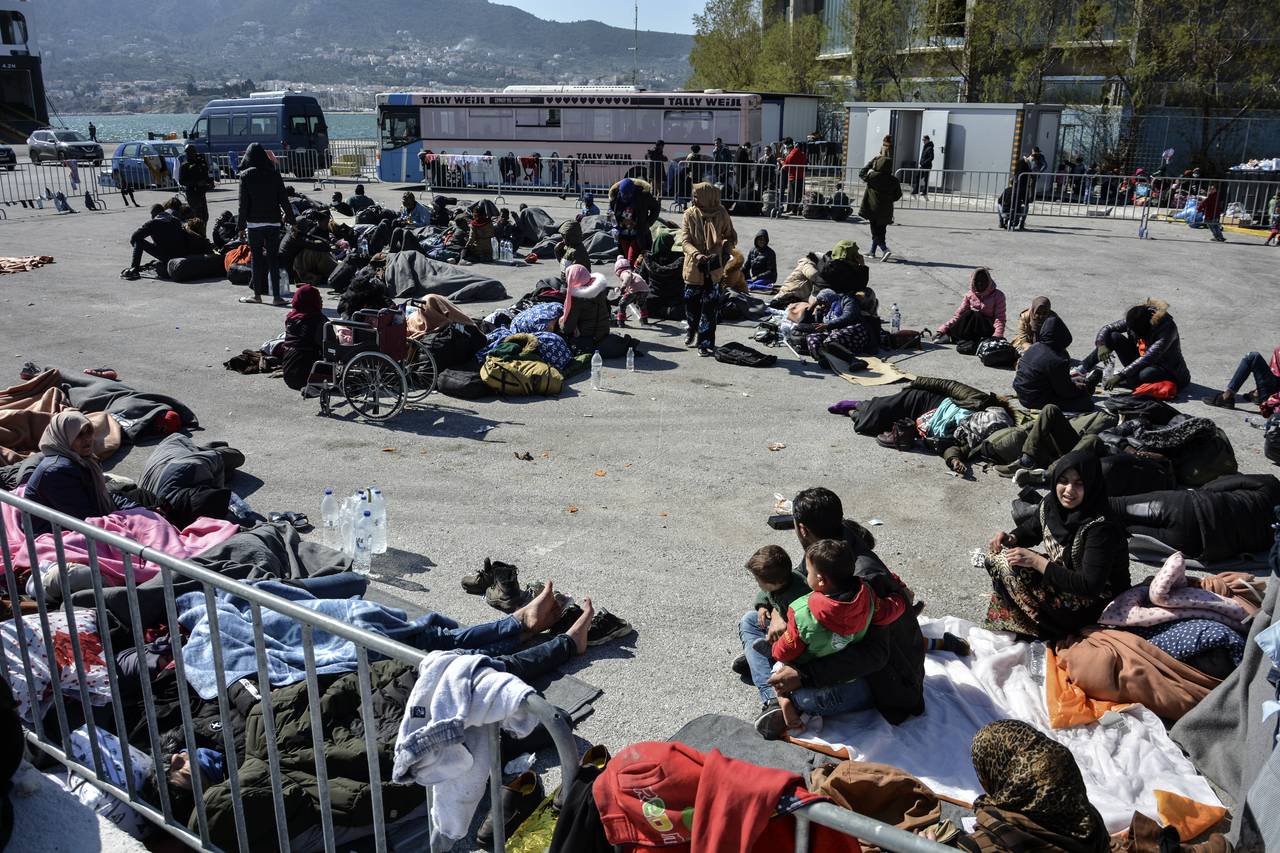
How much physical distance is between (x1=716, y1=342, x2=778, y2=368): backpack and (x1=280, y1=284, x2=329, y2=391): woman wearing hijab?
440 centimetres

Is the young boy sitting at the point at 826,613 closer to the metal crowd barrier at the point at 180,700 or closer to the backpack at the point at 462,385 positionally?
the metal crowd barrier at the point at 180,700

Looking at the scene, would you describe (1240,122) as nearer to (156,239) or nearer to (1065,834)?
(156,239)

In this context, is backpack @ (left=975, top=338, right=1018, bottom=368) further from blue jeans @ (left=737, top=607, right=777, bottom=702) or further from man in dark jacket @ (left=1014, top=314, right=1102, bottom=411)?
blue jeans @ (left=737, top=607, right=777, bottom=702)

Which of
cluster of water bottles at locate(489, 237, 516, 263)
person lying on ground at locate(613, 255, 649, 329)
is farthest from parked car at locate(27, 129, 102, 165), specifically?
person lying on ground at locate(613, 255, 649, 329)

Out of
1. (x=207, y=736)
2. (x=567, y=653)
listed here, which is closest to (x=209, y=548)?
(x=207, y=736)

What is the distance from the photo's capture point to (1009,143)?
2691 centimetres

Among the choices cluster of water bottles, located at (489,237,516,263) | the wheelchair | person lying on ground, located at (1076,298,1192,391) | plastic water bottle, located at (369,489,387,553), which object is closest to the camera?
plastic water bottle, located at (369,489,387,553)

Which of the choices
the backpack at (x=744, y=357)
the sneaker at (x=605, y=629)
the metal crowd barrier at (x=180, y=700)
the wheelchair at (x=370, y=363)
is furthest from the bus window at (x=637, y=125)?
the metal crowd barrier at (x=180, y=700)

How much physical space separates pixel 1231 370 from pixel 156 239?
15443 millimetres

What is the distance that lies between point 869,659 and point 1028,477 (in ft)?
12.2

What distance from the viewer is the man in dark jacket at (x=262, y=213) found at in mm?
13273

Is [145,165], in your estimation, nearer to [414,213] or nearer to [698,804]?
[414,213]

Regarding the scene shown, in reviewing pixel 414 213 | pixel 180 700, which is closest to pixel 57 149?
pixel 414 213

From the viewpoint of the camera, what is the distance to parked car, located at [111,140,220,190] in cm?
2941
